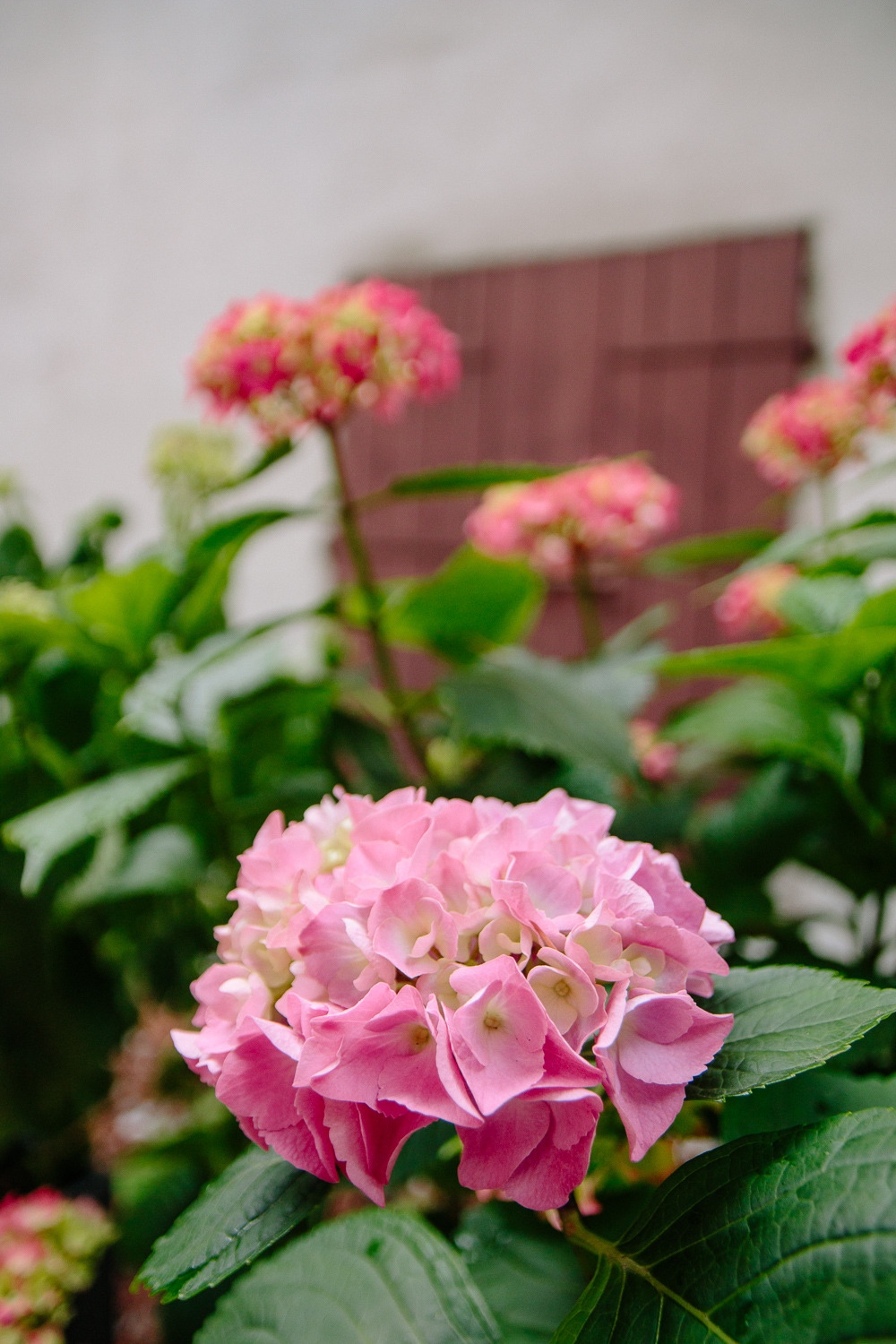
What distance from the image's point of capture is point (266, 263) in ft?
8.31

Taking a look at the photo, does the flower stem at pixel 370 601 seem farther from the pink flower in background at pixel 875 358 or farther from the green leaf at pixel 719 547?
the pink flower in background at pixel 875 358

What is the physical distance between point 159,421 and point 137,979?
2228 millimetres

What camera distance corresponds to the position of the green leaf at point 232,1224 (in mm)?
262

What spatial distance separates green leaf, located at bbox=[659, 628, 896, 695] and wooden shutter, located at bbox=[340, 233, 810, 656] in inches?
57.0

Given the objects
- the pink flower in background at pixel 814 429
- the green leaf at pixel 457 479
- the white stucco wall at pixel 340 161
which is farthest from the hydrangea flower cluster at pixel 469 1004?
the white stucco wall at pixel 340 161

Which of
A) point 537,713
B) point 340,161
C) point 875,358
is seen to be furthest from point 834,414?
point 340,161

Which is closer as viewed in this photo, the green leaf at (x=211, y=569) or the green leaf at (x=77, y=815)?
the green leaf at (x=77, y=815)

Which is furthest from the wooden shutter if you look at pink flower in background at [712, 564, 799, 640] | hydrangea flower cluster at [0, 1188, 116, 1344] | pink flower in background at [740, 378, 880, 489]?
hydrangea flower cluster at [0, 1188, 116, 1344]

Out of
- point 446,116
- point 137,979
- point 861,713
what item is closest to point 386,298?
point 861,713

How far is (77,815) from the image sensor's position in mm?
517

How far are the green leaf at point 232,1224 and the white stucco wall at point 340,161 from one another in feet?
6.42

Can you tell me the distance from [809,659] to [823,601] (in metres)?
0.07

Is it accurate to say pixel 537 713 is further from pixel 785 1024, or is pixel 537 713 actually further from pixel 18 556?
pixel 18 556

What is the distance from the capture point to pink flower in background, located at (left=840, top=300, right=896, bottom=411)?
57 cm
